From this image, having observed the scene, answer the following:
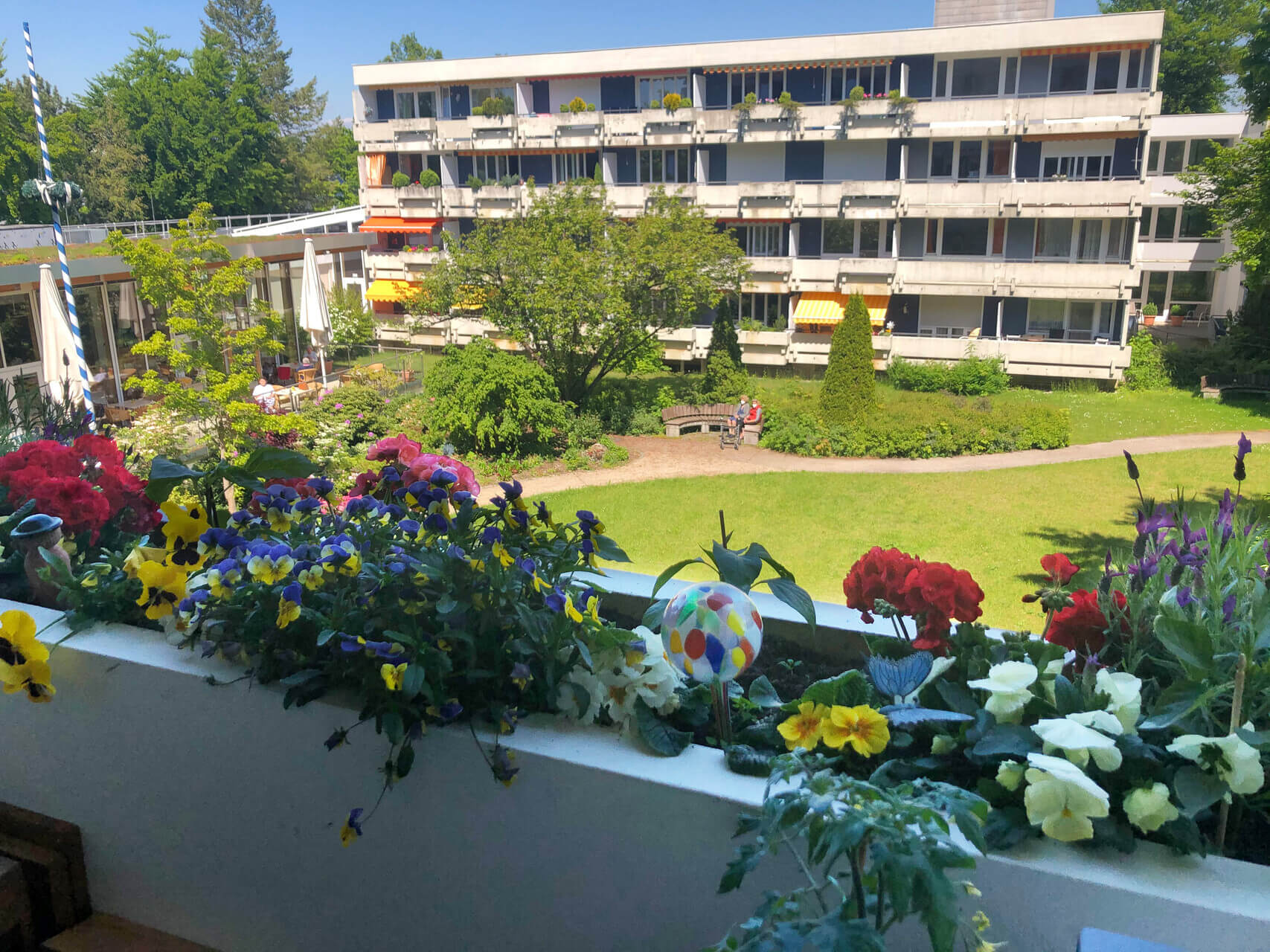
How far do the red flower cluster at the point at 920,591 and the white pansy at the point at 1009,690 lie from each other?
28cm

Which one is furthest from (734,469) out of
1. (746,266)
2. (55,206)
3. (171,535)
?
(171,535)

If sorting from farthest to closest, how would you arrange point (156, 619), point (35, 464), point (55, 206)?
1. point (55, 206)
2. point (35, 464)
3. point (156, 619)

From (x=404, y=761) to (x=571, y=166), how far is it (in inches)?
993

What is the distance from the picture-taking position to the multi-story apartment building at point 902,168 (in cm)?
2059

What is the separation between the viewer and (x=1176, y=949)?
120 centimetres

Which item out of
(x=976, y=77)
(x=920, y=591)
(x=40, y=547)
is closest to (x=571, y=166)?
(x=976, y=77)

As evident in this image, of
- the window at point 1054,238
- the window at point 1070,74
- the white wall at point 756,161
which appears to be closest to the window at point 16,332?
the white wall at point 756,161

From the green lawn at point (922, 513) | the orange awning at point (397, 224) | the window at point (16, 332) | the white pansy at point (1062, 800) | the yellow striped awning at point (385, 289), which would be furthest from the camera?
the orange awning at point (397, 224)

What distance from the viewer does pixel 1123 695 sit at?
1.52m

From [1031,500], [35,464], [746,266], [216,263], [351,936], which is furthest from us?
[746,266]

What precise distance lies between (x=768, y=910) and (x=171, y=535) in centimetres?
159

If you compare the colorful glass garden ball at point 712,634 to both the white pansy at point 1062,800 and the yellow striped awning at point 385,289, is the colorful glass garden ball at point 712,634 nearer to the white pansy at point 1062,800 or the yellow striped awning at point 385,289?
the white pansy at point 1062,800

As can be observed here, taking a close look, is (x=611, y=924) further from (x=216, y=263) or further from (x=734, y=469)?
(x=216, y=263)

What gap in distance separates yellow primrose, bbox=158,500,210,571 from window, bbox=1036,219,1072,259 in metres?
22.4
